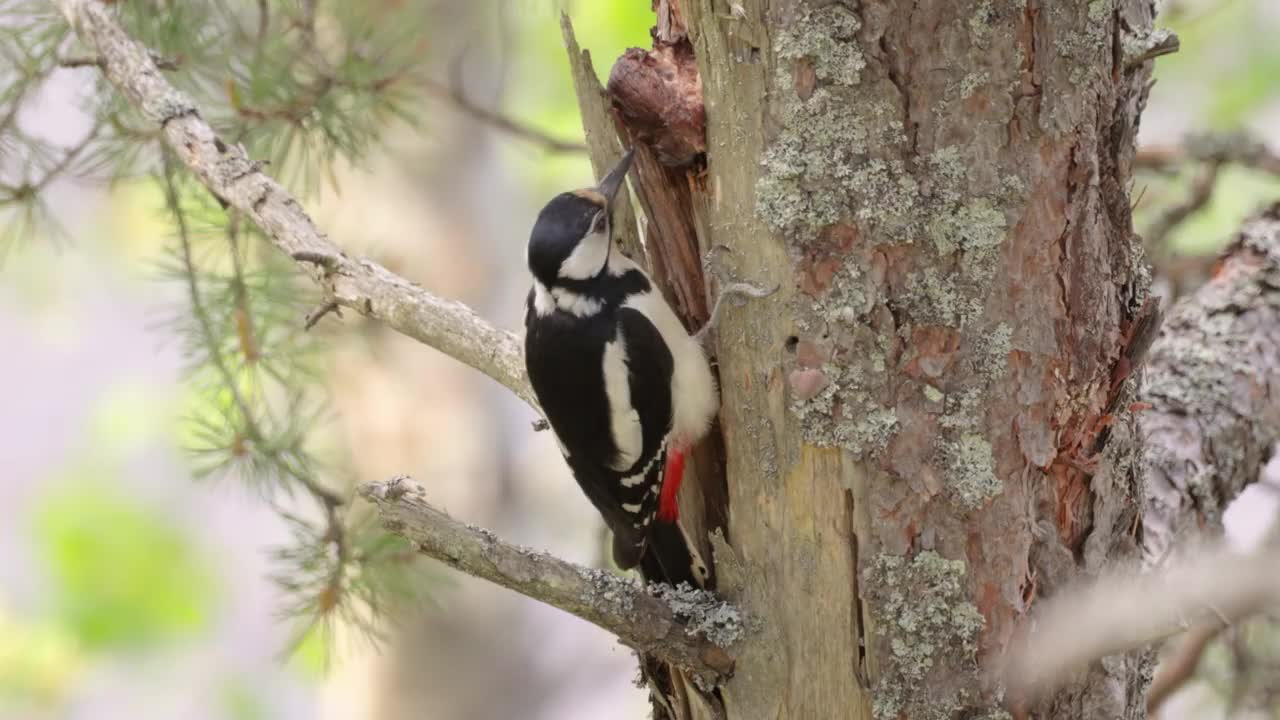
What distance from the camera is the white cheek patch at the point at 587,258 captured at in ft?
7.38

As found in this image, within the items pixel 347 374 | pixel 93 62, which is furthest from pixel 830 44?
pixel 347 374

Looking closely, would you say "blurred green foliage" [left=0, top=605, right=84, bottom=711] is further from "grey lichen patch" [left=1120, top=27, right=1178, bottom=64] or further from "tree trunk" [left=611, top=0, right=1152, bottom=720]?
"grey lichen patch" [left=1120, top=27, right=1178, bottom=64]

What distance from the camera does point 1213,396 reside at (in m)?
2.38

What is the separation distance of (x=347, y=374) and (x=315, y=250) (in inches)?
126

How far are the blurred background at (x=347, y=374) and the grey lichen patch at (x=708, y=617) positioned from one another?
2.51 feet

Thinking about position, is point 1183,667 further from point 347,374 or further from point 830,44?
point 347,374

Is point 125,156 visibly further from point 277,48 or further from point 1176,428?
point 1176,428

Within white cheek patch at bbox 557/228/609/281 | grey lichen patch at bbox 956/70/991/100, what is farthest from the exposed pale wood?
grey lichen patch at bbox 956/70/991/100

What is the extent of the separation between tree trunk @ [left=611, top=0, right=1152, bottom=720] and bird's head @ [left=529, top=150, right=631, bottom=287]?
1.66ft

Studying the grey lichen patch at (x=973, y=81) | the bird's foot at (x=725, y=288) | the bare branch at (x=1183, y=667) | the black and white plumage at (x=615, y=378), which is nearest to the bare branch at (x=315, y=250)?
the black and white plumage at (x=615, y=378)

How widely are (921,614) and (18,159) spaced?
1.92 m

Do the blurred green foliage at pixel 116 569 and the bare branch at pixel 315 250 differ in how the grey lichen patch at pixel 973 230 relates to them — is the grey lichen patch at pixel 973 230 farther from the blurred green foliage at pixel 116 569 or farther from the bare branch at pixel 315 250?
the blurred green foliage at pixel 116 569

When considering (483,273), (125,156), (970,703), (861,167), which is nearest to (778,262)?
(861,167)

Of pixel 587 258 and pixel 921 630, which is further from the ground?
pixel 587 258
